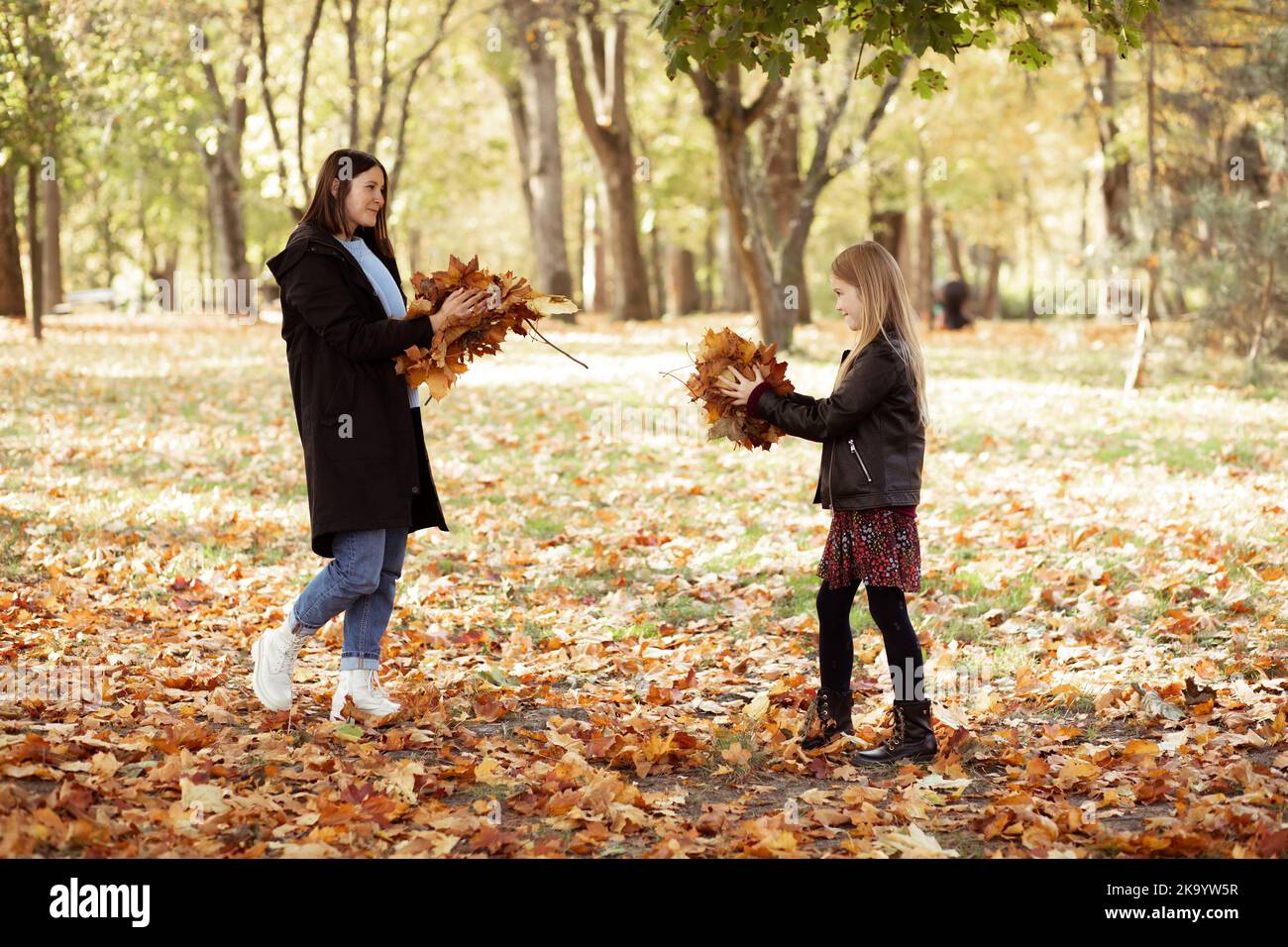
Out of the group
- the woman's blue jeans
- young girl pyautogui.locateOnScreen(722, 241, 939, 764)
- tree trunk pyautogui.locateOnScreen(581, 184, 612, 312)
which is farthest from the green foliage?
tree trunk pyautogui.locateOnScreen(581, 184, 612, 312)

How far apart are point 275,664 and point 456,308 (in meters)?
1.57

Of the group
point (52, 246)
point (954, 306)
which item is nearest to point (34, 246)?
point (52, 246)

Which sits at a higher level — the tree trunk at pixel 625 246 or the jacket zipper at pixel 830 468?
the tree trunk at pixel 625 246

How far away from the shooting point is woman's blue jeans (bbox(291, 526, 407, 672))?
4.69m

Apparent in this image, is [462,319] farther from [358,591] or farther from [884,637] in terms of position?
[884,637]

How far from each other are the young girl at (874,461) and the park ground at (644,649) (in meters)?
0.29

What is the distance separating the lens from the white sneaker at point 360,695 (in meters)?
4.95

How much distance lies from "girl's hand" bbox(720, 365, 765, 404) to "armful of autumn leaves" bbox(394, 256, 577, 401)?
63 centimetres

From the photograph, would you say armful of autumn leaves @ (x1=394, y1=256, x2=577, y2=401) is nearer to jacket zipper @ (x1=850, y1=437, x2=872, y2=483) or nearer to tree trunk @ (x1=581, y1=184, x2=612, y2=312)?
jacket zipper @ (x1=850, y1=437, x2=872, y2=483)

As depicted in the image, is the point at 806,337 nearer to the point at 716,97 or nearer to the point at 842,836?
the point at 716,97

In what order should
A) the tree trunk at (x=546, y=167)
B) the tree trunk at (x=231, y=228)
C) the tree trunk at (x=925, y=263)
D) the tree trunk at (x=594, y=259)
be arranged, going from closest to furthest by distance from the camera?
the tree trunk at (x=546, y=167) < the tree trunk at (x=231, y=228) < the tree trunk at (x=925, y=263) < the tree trunk at (x=594, y=259)

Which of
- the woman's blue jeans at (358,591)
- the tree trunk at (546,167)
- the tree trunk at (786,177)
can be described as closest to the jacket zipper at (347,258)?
the woman's blue jeans at (358,591)

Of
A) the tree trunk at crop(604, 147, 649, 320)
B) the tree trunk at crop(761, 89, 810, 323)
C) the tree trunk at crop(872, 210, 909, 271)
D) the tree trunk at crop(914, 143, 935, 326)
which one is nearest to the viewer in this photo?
the tree trunk at crop(761, 89, 810, 323)

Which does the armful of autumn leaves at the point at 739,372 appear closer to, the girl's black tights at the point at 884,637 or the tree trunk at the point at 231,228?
the girl's black tights at the point at 884,637
